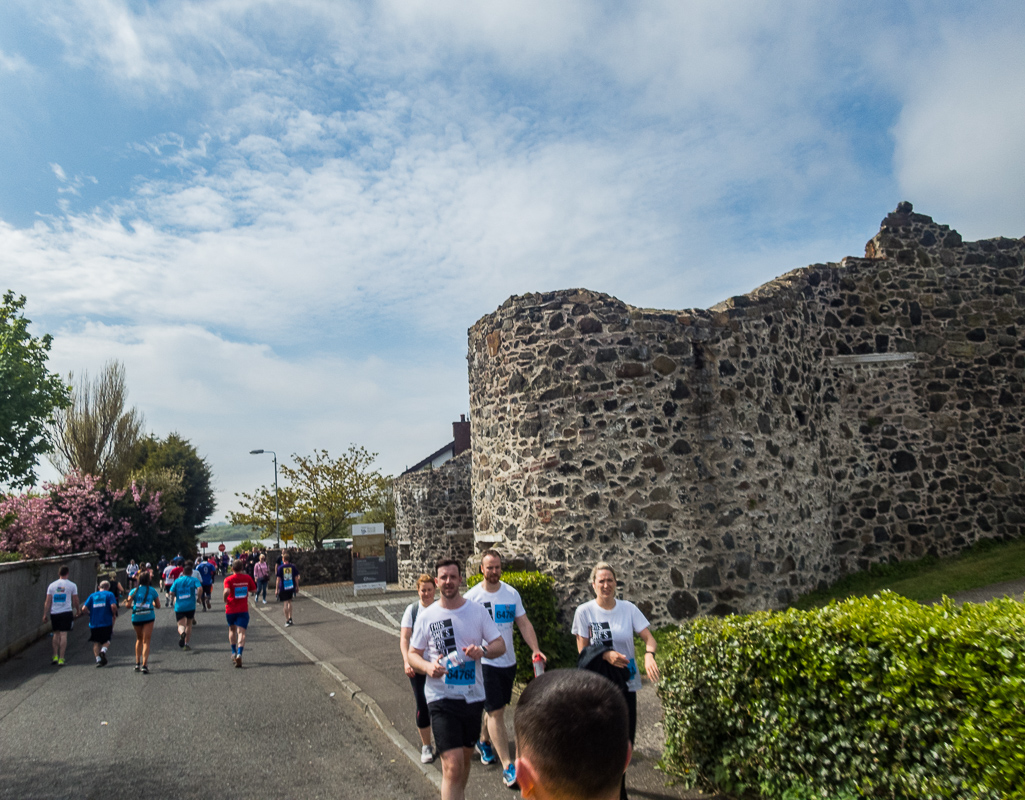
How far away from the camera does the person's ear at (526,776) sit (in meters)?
1.81

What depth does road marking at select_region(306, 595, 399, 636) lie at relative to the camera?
15.0 m

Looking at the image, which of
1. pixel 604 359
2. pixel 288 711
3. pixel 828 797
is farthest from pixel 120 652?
pixel 828 797

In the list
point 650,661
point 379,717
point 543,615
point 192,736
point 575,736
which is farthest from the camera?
point 543,615

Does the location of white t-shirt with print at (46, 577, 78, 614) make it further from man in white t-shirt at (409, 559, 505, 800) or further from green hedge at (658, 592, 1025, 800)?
green hedge at (658, 592, 1025, 800)

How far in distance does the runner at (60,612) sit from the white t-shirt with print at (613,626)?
39.1 ft

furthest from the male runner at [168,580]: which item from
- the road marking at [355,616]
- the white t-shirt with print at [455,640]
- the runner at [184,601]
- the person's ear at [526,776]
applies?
the person's ear at [526,776]

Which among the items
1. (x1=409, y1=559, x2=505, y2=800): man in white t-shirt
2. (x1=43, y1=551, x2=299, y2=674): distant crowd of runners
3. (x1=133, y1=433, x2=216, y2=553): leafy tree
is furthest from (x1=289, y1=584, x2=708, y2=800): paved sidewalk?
(x1=133, y1=433, x2=216, y2=553): leafy tree

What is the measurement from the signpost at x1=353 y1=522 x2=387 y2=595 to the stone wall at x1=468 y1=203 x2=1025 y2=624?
14222mm

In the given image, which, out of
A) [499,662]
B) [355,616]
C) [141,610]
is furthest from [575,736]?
[355,616]

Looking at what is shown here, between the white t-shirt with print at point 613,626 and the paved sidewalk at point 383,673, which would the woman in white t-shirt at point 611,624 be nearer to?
the white t-shirt with print at point 613,626

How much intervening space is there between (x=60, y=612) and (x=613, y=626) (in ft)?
41.3

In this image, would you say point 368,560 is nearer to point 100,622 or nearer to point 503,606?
point 100,622

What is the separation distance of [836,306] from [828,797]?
10376 mm

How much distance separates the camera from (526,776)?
6.01 feet
